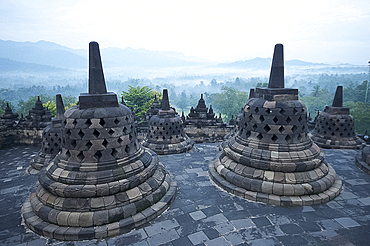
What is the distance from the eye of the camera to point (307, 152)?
6324 mm

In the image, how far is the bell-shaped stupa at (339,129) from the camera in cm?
1099

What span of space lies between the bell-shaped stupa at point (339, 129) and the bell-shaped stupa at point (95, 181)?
10.0 metres

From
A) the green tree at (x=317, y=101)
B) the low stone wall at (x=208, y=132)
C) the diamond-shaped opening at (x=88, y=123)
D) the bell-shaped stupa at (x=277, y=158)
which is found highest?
the diamond-shaped opening at (x=88, y=123)

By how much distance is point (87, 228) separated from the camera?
4.57 m

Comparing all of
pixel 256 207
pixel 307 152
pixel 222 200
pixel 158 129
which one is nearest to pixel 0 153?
pixel 158 129

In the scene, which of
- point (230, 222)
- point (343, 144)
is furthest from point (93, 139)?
point (343, 144)

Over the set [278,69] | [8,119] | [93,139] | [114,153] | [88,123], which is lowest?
[8,119]

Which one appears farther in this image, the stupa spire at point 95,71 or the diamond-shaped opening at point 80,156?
the stupa spire at point 95,71

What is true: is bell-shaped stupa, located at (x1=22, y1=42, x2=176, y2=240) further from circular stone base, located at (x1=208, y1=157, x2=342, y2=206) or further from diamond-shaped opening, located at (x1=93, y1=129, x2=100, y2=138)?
circular stone base, located at (x1=208, y1=157, x2=342, y2=206)

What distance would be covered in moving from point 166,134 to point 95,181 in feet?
20.6

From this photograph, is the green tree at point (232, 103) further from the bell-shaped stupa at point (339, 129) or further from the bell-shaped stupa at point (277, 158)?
the bell-shaped stupa at point (277, 158)

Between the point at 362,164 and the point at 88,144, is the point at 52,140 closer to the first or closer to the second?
the point at 88,144

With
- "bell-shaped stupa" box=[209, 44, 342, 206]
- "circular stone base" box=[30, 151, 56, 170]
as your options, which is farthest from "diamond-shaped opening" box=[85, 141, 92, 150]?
"circular stone base" box=[30, 151, 56, 170]

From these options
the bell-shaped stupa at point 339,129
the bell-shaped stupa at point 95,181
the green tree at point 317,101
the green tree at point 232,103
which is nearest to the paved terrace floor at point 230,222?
the bell-shaped stupa at point 95,181
